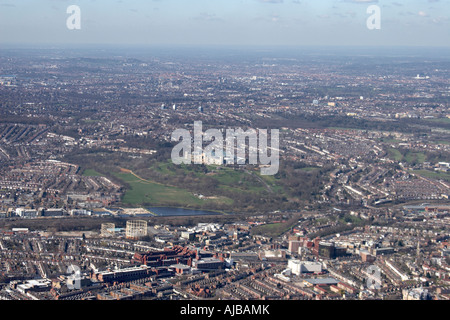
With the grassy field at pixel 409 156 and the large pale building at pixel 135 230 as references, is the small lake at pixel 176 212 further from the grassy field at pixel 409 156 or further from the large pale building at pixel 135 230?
the grassy field at pixel 409 156

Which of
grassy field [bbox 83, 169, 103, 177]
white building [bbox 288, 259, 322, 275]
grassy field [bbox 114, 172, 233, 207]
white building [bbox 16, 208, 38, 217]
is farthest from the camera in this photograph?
grassy field [bbox 83, 169, 103, 177]

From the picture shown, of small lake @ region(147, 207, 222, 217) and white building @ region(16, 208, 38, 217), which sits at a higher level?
white building @ region(16, 208, 38, 217)

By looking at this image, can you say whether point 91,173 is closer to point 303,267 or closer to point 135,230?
point 135,230

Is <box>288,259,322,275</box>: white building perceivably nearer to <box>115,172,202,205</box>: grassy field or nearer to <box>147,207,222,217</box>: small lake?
<box>147,207,222,217</box>: small lake

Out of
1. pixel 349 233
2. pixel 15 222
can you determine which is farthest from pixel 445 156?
pixel 15 222

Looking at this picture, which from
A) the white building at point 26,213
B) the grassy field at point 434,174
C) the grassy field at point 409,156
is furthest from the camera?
the grassy field at point 409,156

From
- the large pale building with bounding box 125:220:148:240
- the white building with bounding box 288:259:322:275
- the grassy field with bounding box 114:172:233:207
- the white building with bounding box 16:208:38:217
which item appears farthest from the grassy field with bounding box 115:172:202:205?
the white building with bounding box 288:259:322:275

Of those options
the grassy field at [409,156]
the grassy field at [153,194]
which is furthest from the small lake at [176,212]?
the grassy field at [409,156]

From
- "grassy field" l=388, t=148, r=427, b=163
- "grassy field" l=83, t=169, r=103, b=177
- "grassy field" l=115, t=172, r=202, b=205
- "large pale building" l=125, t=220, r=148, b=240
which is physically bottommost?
"grassy field" l=388, t=148, r=427, b=163

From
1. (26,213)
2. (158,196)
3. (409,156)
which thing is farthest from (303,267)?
(409,156)

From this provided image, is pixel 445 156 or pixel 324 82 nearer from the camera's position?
pixel 445 156
